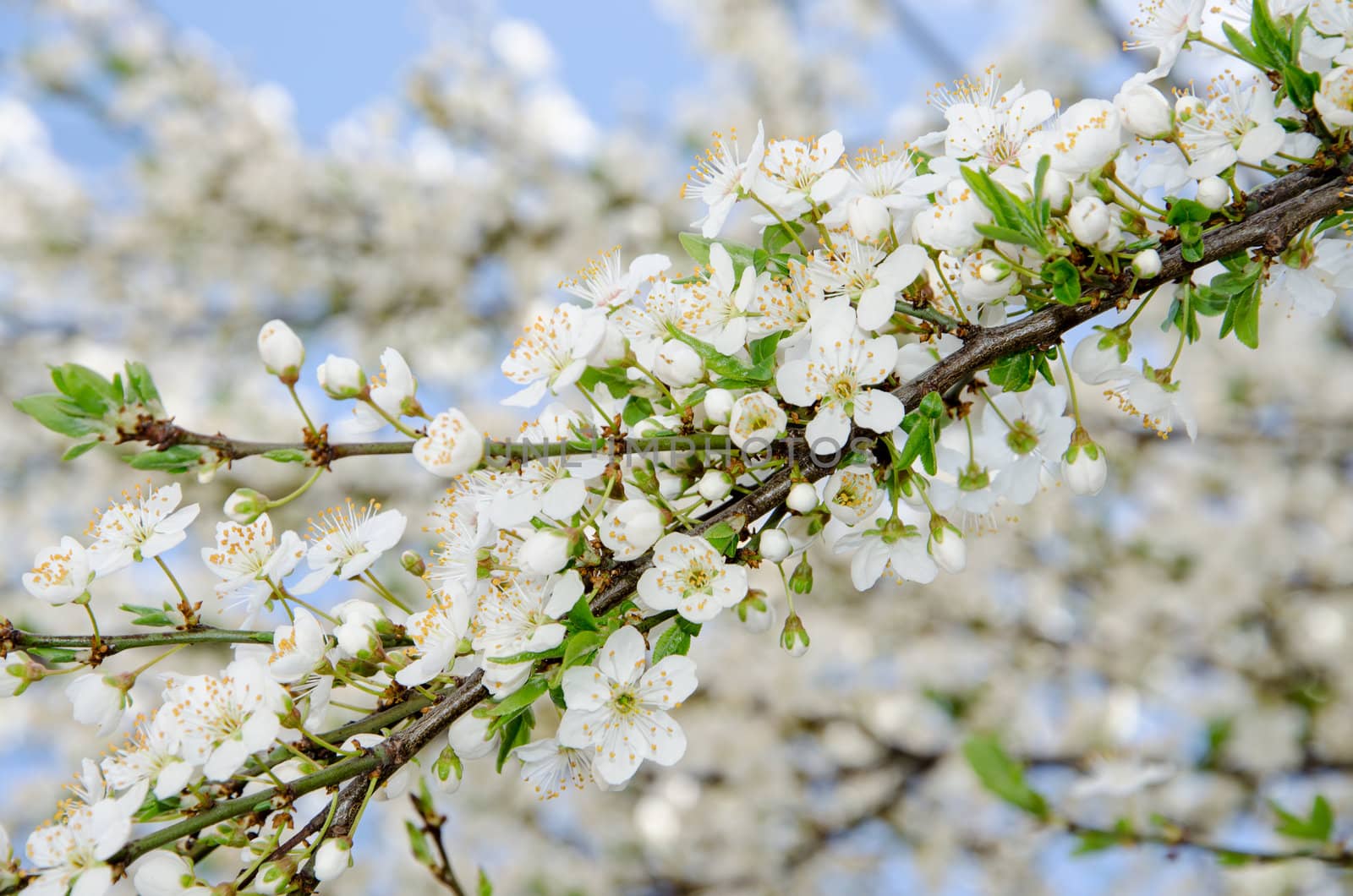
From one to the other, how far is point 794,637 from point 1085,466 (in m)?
0.41

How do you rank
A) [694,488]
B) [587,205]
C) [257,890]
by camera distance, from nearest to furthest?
[257,890]
[694,488]
[587,205]

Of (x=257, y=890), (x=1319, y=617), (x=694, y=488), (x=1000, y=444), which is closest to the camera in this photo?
(x=257, y=890)

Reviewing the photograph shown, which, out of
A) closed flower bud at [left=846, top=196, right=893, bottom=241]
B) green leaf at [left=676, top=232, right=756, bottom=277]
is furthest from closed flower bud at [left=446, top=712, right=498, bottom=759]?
closed flower bud at [left=846, top=196, right=893, bottom=241]

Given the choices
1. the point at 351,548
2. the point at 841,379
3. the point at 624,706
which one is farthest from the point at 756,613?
the point at 351,548

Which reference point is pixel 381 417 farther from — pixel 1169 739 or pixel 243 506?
pixel 1169 739

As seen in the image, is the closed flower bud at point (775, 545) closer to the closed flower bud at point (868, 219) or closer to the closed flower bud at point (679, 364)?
the closed flower bud at point (679, 364)

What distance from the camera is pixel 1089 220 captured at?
984 millimetres

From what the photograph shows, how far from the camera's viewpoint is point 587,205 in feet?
18.5

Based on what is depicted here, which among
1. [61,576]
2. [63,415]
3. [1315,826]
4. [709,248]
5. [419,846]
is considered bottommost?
[419,846]

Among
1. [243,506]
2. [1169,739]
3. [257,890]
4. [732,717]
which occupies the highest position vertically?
[1169,739]

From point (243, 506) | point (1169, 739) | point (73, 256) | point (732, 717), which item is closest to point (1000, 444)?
point (243, 506)

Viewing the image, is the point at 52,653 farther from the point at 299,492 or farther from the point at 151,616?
the point at 299,492

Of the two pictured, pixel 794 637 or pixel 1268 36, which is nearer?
pixel 1268 36

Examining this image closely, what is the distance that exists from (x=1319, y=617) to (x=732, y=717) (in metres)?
3.06
